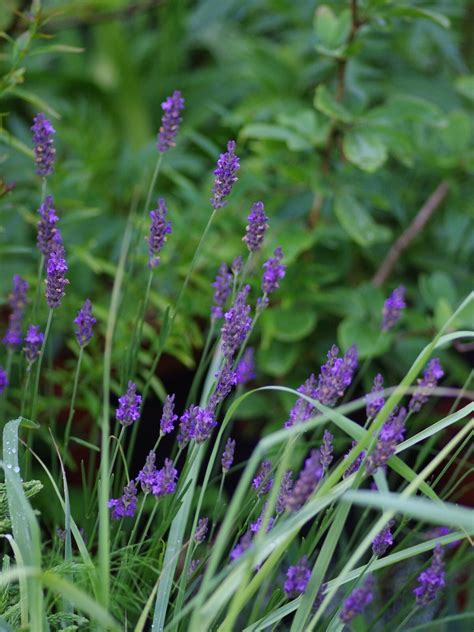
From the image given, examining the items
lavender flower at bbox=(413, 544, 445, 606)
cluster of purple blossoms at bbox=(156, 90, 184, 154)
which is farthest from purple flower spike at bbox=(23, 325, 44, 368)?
lavender flower at bbox=(413, 544, 445, 606)

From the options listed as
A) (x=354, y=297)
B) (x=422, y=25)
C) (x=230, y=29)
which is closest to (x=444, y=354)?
(x=354, y=297)

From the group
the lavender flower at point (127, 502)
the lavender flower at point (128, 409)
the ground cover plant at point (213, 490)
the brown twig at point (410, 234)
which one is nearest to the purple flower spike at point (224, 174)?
the ground cover plant at point (213, 490)

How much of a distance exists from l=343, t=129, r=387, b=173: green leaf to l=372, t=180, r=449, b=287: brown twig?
31 centimetres

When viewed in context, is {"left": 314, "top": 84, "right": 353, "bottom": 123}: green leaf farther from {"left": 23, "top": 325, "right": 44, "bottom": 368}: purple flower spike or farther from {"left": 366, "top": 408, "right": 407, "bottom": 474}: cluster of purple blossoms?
{"left": 366, "top": 408, "right": 407, "bottom": 474}: cluster of purple blossoms

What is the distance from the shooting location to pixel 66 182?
1735 millimetres

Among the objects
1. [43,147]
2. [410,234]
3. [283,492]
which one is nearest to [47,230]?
[43,147]

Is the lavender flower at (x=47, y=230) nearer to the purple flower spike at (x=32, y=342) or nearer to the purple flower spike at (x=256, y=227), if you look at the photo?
the purple flower spike at (x=32, y=342)

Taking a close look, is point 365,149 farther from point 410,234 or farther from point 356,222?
point 410,234

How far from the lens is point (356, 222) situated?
1786 millimetres

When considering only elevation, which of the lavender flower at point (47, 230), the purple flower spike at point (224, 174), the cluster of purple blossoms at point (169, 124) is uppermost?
the cluster of purple blossoms at point (169, 124)

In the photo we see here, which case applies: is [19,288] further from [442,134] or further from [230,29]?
[230,29]

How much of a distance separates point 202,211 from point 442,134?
1.88 feet

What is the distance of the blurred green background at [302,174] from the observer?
1.73m

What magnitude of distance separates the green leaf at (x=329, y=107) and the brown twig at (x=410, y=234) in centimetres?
37
